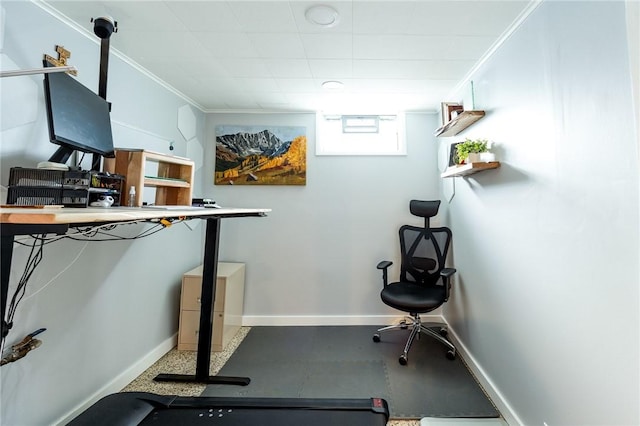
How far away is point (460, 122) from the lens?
2084 millimetres

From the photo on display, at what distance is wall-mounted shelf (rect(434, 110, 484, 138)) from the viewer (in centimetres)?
191

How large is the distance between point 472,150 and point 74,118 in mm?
2405

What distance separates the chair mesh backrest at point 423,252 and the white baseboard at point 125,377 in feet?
7.86

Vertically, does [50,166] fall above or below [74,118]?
below

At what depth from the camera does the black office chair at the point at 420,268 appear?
Answer: 239 centimetres

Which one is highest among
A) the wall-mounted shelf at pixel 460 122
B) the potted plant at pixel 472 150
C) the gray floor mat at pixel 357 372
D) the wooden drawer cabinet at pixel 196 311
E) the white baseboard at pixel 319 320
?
the wall-mounted shelf at pixel 460 122

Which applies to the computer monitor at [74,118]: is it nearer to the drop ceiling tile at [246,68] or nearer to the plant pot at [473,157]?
the drop ceiling tile at [246,68]

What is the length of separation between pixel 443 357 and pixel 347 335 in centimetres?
92

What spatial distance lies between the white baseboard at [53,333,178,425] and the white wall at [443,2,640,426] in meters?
2.66

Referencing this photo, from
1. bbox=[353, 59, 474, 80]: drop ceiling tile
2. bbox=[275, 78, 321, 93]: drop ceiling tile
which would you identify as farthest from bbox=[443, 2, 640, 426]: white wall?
bbox=[275, 78, 321, 93]: drop ceiling tile

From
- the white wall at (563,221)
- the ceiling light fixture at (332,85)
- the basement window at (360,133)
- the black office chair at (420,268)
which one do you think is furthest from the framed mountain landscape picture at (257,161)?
the white wall at (563,221)

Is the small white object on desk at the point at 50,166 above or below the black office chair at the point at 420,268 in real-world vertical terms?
above

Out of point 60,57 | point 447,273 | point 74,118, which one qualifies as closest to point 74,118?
point 74,118

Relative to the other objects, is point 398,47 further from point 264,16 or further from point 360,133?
point 360,133
